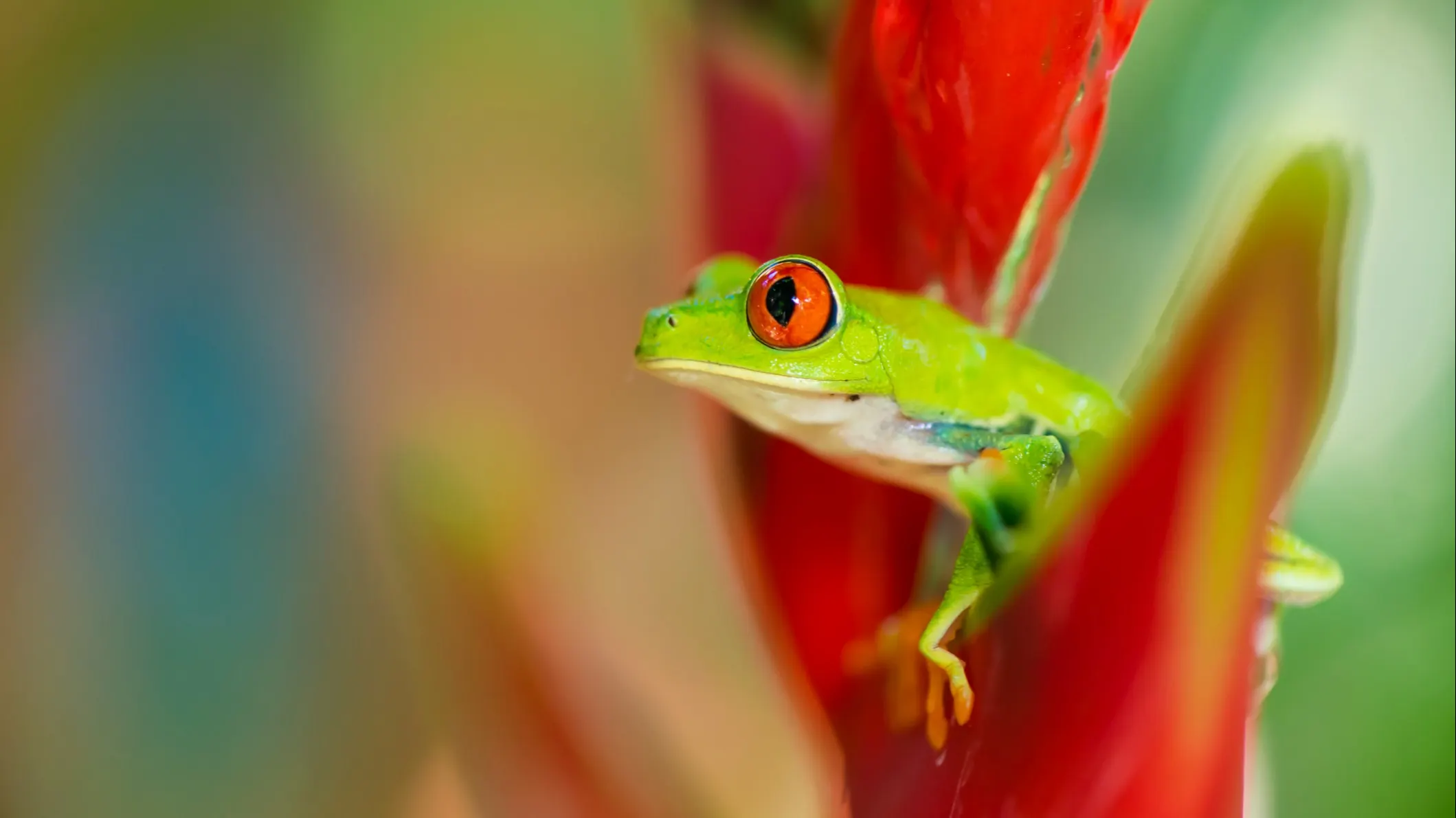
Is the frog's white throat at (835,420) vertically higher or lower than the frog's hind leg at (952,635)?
Answer: higher

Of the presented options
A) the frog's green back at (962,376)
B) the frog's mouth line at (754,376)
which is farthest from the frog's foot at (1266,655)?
the frog's mouth line at (754,376)

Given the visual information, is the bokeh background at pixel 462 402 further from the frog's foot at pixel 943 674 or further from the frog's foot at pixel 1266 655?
the frog's foot at pixel 943 674

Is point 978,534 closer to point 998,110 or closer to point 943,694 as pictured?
point 943,694

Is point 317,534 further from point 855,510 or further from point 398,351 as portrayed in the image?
point 855,510

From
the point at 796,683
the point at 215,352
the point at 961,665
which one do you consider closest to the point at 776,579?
the point at 796,683

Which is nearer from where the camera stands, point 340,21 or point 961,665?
point 961,665

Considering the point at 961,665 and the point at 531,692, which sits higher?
the point at 961,665

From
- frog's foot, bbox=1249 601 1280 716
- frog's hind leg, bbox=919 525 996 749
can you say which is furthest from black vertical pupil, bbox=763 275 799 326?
frog's foot, bbox=1249 601 1280 716

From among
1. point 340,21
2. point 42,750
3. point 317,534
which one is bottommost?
point 42,750
